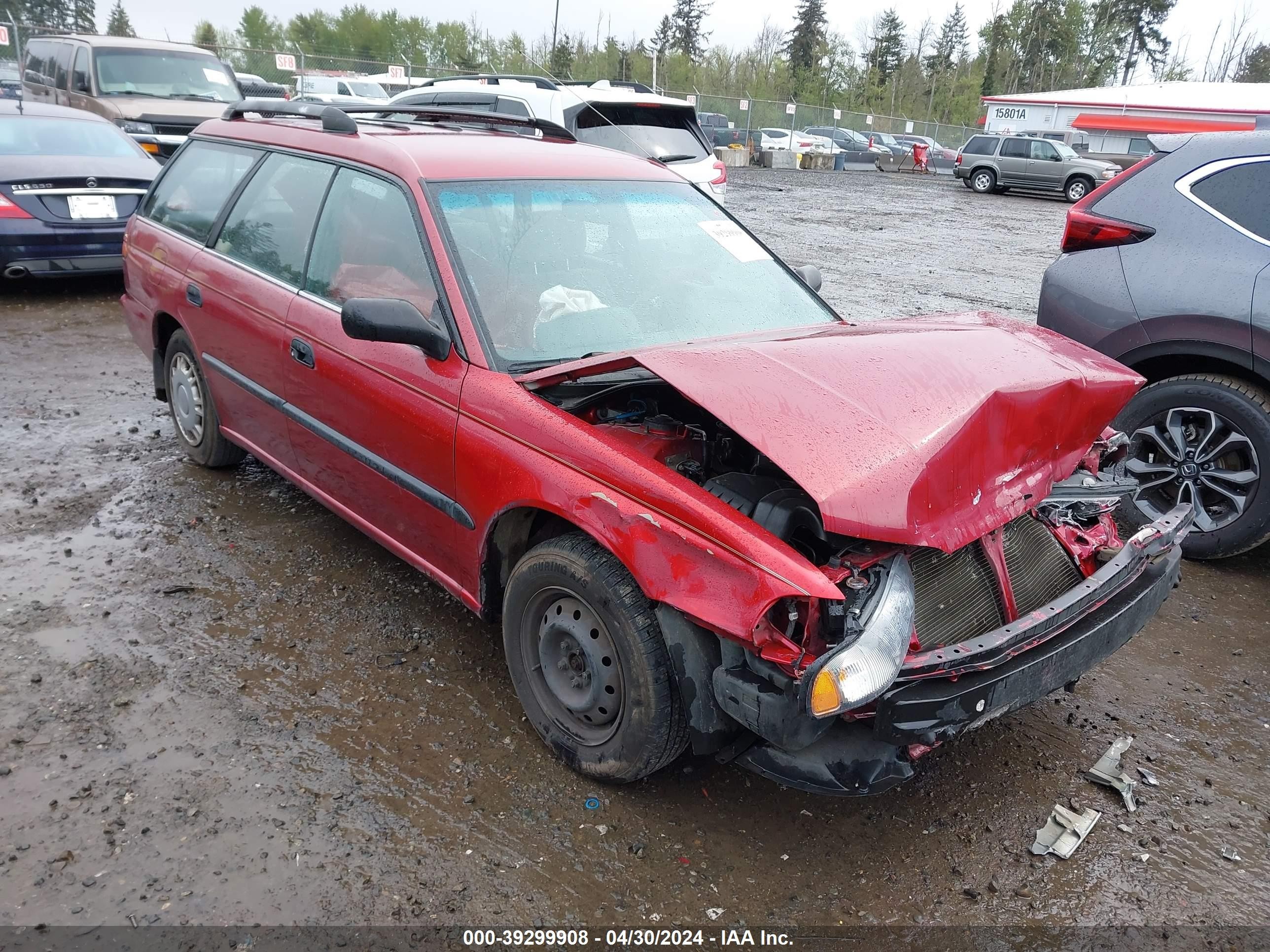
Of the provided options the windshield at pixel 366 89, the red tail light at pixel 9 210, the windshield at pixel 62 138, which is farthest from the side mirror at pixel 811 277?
the windshield at pixel 366 89

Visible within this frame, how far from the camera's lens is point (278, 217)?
149 inches

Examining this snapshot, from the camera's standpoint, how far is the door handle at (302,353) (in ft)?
11.1

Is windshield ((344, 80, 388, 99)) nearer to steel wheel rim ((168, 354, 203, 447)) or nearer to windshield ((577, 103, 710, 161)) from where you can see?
windshield ((577, 103, 710, 161))

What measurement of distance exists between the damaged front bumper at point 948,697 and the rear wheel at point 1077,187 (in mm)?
25945

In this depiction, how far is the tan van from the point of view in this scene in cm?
1103

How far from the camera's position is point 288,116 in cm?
466

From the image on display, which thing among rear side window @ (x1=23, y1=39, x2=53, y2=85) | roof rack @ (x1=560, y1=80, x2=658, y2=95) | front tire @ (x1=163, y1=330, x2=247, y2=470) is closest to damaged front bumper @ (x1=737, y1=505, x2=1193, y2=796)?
front tire @ (x1=163, y1=330, x2=247, y2=470)

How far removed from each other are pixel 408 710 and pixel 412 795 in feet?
1.37

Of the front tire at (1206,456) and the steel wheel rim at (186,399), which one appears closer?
the front tire at (1206,456)

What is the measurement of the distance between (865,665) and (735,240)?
7.14 feet

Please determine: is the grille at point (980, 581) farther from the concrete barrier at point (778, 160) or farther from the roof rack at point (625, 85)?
the concrete barrier at point (778, 160)

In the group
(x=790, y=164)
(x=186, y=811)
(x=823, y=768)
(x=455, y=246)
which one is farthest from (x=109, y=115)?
(x=790, y=164)

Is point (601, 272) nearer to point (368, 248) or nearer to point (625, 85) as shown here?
point (368, 248)

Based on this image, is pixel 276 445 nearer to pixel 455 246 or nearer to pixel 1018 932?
pixel 455 246
